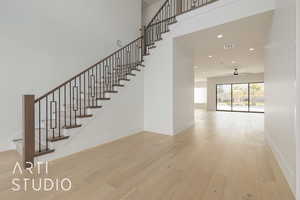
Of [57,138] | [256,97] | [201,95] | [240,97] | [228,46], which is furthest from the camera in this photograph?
[201,95]

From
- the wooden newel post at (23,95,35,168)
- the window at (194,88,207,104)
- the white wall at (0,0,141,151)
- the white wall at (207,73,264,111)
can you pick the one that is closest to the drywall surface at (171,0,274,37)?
the white wall at (0,0,141,151)

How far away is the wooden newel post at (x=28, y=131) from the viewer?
7.36 ft

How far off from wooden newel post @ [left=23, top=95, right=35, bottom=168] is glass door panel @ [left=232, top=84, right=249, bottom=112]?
11.9m

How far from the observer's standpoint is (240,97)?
10625 mm

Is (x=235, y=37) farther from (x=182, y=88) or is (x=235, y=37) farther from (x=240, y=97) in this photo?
(x=240, y=97)

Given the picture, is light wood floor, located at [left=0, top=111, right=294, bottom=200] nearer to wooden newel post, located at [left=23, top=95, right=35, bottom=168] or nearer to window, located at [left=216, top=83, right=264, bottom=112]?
wooden newel post, located at [left=23, top=95, right=35, bottom=168]

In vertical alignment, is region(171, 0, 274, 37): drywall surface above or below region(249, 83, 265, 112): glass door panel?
above

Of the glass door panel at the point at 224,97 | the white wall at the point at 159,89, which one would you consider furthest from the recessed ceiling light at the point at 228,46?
the glass door panel at the point at 224,97

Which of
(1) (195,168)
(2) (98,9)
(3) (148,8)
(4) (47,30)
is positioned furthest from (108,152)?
(3) (148,8)

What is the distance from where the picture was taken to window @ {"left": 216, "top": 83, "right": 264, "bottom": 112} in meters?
9.93

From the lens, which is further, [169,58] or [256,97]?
[256,97]

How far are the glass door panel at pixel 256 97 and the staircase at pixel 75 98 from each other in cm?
839
